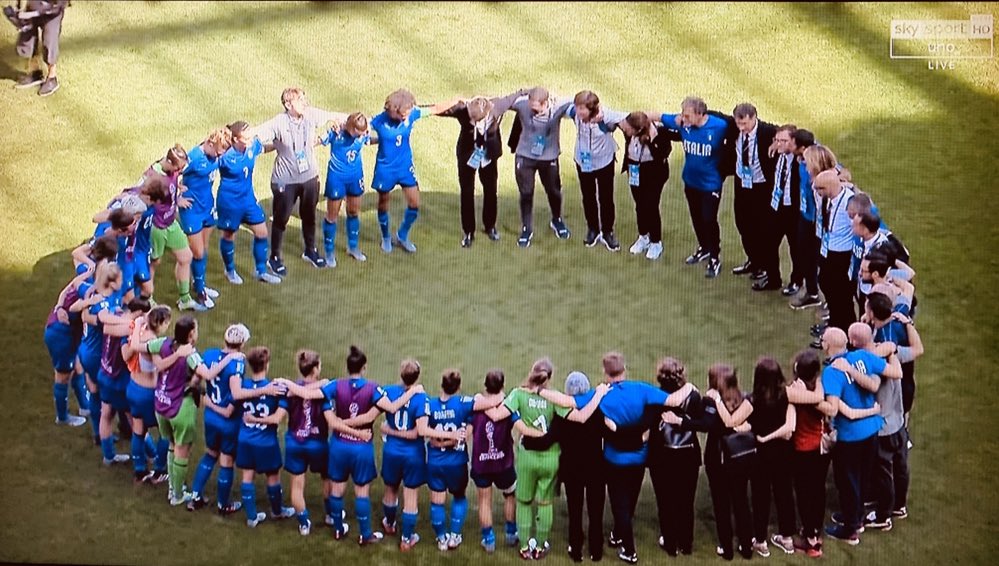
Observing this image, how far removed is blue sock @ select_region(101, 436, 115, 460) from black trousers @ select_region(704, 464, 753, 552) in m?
3.79

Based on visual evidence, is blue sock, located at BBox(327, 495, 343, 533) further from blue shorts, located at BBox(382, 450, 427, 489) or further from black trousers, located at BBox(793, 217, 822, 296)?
black trousers, located at BBox(793, 217, 822, 296)

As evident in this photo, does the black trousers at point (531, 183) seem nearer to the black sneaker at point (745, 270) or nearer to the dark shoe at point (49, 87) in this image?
the black sneaker at point (745, 270)

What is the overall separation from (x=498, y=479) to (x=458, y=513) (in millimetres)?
343

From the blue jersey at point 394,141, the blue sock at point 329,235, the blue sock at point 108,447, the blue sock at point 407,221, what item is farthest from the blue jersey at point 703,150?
the blue sock at point 108,447

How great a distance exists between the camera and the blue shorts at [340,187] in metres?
12.4

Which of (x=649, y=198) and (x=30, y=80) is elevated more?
(x=30, y=80)

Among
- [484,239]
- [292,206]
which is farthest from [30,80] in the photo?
[484,239]

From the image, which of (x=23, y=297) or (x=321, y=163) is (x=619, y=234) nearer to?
(x=321, y=163)

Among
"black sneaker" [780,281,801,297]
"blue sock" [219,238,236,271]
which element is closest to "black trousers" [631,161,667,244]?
"black sneaker" [780,281,801,297]

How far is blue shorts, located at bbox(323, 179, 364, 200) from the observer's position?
12.4 m

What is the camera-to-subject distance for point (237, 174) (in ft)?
39.3

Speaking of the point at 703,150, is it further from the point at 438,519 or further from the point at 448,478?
the point at 438,519

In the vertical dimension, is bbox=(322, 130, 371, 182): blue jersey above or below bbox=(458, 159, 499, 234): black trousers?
above

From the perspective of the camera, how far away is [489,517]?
983cm
